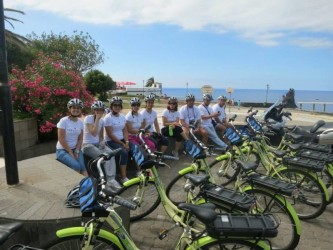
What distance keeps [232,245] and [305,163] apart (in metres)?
2.51

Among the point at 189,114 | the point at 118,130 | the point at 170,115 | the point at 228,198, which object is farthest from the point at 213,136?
the point at 228,198

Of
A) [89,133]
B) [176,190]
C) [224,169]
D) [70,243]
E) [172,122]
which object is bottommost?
[176,190]

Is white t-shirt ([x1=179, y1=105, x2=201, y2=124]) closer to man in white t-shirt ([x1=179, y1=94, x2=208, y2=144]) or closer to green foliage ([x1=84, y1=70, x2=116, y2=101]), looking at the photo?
man in white t-shirt ([x1=179, y1=94, x2=208, y2=144])

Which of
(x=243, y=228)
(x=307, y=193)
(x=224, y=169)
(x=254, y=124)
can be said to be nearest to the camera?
(x=243, y=228)

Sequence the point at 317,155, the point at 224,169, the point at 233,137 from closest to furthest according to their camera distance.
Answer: the point at 317,155
the point at 224,169
the point at 233,137

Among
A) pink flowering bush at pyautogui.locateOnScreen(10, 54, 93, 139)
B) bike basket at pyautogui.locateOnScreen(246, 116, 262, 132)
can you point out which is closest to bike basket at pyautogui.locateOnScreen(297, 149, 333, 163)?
bike basket at pyautogui.locateOnScreen(246, 116, 262, 132)

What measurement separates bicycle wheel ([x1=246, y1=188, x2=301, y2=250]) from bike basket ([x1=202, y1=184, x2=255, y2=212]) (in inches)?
19.9

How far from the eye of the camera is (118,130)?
20.0 ft

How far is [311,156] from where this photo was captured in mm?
4957

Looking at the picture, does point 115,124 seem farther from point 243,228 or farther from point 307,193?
point 243,228

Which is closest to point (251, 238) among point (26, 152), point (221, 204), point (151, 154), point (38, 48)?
point (221, 204)

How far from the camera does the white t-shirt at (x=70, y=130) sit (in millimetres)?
5175

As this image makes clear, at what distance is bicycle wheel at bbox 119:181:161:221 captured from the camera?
4.25 m

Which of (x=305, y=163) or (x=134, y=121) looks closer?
(x=305, y=163)
